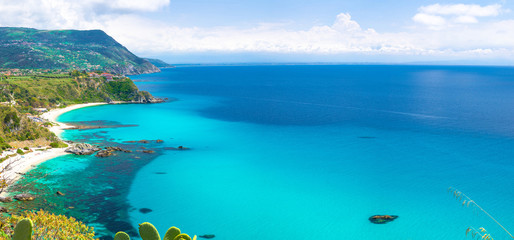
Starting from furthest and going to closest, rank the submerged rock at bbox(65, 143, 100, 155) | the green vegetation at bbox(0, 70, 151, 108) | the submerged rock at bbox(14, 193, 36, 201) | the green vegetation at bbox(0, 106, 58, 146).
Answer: the green vegetation at bbox(0, 70, 151, 108) < the green vegetation at bbox(0, 106, 58, 146) < the submerged rock at bbox(65, 143, 100, 155) < the submerged rock at bbox(14, 193, 36, 201)

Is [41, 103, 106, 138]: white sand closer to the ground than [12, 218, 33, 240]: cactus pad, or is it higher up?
closer to the ground

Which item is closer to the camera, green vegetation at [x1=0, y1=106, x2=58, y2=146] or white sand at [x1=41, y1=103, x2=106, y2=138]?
green vegetation at [x1=0, y1=106, x2=58, y2=146]

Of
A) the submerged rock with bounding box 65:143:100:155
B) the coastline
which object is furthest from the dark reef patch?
the submerged rock with bounding box 65:143:100:155

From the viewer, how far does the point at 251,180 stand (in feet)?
179

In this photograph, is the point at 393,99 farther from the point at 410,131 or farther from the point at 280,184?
the point at 280,184

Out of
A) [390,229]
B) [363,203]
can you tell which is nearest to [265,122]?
[363,203]

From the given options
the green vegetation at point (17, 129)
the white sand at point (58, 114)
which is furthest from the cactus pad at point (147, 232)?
the white sand at point (58, 114)

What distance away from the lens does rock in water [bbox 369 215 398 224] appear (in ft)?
131

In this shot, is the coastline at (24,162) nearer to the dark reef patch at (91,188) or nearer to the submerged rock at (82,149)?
the dark reef patch at (91,188)

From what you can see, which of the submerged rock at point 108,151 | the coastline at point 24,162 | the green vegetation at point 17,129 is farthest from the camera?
the green vegetation at point 17,129

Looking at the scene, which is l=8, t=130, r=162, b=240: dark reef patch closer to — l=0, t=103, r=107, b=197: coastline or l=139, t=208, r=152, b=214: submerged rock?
l=0, t=103, r=107, b=197: coastline

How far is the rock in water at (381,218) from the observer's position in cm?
3994

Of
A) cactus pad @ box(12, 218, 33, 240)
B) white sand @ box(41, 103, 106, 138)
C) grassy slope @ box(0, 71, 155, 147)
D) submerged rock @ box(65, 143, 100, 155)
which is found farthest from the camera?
white sand @ box(41, 103, 106, 138)

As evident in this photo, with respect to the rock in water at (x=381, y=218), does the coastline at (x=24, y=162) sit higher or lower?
Answer: higher
